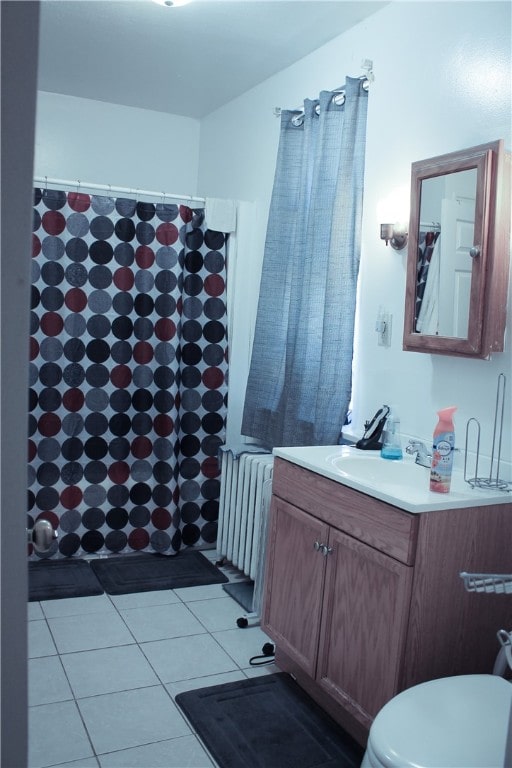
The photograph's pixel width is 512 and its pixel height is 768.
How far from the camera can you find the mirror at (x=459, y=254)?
6.50 feet

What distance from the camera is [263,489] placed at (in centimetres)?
284

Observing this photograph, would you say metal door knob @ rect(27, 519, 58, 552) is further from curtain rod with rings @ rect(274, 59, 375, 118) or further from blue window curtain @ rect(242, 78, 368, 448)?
curtain rod with rings @ rect(274, 59, 375, 118)

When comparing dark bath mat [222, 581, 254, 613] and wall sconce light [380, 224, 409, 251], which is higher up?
wall sconce light [380, 224, 409, 251]

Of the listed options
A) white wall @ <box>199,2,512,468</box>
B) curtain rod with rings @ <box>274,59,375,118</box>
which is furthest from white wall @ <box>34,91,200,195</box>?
curtain rod with rings @ <box>274,59,375,118</box>

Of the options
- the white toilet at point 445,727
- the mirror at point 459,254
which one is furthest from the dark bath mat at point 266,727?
the mirror at point 459,254

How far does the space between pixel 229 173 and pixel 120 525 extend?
1.97m

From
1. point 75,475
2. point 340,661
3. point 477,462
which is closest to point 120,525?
point 75,475

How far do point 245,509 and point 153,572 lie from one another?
0.54 metres

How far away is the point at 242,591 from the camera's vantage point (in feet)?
9.81

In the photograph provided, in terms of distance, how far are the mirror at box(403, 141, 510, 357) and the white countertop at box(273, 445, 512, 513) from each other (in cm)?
38

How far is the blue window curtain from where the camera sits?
2.58 meters

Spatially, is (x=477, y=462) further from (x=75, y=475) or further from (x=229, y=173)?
(x=229, y=173)

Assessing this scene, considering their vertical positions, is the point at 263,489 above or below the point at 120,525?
above

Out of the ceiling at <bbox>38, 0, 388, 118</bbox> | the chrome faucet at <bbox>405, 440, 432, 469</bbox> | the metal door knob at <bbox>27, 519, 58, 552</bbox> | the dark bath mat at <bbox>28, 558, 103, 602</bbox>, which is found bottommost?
the dark bath mat at <bbox>28, 558, 103, 602</bbox>
